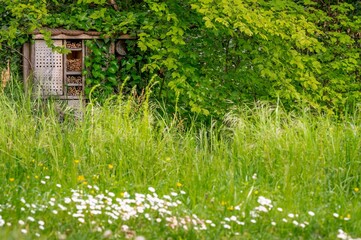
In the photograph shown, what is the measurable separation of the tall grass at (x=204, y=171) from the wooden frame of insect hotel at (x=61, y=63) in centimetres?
216

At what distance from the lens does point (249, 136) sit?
23.5 feet

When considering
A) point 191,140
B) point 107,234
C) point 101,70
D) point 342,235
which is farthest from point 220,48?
point 107,234

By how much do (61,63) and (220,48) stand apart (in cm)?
217

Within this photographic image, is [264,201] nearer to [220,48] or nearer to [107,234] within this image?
[107,234]

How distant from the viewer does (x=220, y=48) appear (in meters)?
9.66

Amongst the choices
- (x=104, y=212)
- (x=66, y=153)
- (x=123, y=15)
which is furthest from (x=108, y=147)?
(x=123, y=15)

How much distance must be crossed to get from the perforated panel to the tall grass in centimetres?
216

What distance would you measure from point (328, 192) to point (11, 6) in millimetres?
4957

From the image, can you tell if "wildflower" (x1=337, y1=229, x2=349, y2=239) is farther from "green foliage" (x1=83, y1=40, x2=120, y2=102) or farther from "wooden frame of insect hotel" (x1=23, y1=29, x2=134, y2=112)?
"wooden frame of insect hotel" (x1=23, y1=29, x2=134, y2=112)

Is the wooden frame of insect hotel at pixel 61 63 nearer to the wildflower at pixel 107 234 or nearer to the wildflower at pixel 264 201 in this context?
the wildflower at pixel 264 201

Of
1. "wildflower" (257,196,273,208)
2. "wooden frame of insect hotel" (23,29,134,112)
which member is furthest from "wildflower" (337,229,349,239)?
"wooden frame of insect hotel" (23,29,134,112)

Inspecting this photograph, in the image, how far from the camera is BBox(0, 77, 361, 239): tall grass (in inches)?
193

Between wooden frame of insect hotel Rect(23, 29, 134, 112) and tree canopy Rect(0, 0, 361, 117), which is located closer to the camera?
tree canopy Rect(0, 0, 361, 117)

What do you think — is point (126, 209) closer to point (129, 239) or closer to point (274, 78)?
point (129, 239)
